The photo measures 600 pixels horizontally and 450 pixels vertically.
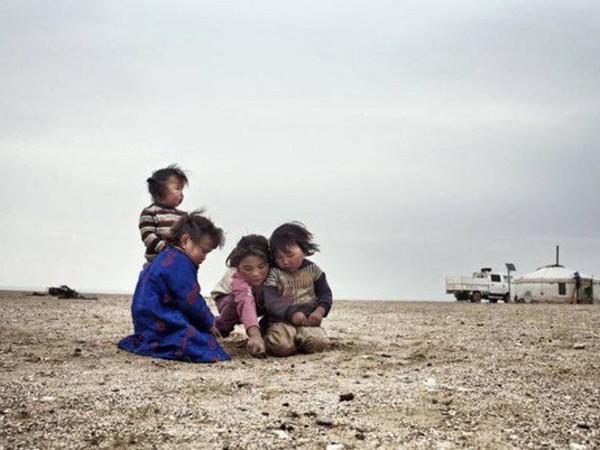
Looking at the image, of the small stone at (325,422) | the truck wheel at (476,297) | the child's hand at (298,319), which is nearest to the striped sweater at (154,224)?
the child's hand at (298,319)

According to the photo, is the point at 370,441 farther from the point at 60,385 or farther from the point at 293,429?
the point at 60,385

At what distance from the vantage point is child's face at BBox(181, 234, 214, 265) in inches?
233

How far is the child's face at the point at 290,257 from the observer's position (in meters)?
6.35

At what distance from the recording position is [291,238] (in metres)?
6.38

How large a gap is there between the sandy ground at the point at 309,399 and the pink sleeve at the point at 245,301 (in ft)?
1.29

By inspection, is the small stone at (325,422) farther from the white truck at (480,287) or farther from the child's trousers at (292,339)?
the white truck at (480,287)

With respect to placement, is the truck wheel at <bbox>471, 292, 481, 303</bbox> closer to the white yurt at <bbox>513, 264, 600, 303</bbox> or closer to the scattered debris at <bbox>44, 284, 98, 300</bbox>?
the white yurt at <bbox>513, 264, 600, 303</bbox>

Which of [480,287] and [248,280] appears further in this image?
[480,287]

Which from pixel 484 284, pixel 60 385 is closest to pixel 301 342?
pixel 60 385

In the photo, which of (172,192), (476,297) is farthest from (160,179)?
(476,297)

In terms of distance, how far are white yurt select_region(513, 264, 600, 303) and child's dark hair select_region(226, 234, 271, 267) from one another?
3791 centimetres

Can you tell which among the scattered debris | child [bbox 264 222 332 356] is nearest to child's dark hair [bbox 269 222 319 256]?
child [bbox 264 222 332 356]

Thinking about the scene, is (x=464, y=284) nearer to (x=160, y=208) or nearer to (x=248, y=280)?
(x=248, y=280)

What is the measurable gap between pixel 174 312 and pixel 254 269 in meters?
0.97
